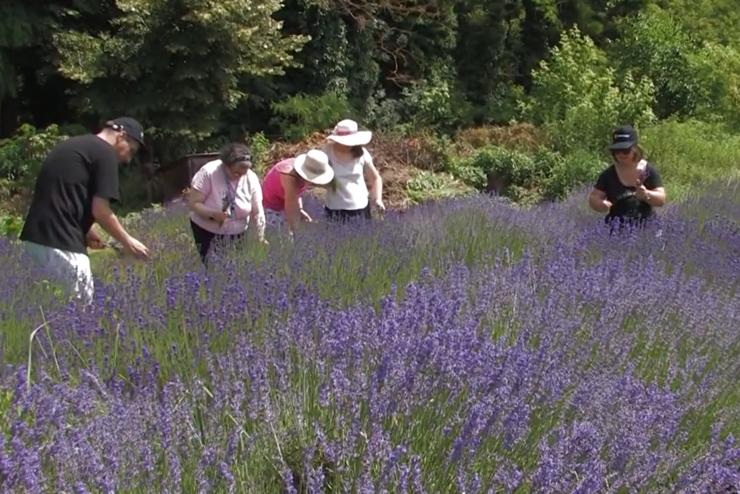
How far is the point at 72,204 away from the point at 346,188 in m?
2.01

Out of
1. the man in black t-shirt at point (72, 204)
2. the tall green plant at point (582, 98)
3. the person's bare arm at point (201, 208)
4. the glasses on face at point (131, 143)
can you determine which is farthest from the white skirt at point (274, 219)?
the tall green plant at point (582, 98)

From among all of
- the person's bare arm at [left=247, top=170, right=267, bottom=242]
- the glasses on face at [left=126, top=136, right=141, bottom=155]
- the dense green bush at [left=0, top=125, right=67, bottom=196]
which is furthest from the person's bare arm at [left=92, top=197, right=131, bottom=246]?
the dense green bush at [left=0, top=125, right=67, bottom=196]

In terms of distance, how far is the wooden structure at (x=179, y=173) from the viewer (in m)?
12.8

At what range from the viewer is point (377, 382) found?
2.53m

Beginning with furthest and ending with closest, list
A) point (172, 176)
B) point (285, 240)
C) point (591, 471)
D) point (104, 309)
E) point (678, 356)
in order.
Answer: point (172, 176) → point (285, 240) → point (104, 309) → point (678, 356) → point (591, 471)

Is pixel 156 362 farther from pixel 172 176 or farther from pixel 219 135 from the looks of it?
pixel 219 135

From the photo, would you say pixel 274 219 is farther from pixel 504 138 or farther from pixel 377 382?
pixel 504 138

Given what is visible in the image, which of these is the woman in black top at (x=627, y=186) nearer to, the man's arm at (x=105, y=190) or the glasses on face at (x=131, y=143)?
the glasses on face at (x=131, y=143)

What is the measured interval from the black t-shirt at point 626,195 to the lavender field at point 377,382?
139 centimetres

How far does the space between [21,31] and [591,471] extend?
12.9 metres

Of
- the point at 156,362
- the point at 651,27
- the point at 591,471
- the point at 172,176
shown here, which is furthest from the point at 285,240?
the point at 651,27

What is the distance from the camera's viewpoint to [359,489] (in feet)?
6.69

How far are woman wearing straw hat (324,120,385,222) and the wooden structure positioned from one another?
657 cm

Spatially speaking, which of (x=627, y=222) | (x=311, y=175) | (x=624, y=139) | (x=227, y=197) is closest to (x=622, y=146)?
(x=624, y=139)
